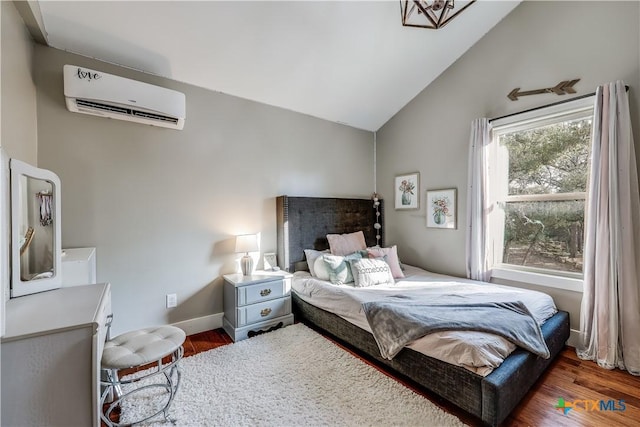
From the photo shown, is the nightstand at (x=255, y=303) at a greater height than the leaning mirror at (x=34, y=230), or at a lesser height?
lesser

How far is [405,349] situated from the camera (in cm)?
179

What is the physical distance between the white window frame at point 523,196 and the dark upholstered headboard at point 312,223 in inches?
61.6

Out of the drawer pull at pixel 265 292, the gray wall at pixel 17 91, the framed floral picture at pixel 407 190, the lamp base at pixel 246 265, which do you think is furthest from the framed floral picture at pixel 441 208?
the gray wall at pixel 17 91

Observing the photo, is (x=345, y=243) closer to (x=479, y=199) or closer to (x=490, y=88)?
(x=479, y=199)

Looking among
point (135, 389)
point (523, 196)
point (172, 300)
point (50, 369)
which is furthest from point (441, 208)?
point (50, 369)

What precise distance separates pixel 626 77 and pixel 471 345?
2474mm

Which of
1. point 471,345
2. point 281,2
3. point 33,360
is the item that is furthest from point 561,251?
point 33,360

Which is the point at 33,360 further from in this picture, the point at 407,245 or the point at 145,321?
the point at 407,245

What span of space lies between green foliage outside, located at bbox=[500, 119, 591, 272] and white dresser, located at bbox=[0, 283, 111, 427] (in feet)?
11.4

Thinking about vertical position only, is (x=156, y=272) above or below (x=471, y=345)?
above

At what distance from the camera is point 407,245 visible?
3754 millimetres

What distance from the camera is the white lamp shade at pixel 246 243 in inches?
107

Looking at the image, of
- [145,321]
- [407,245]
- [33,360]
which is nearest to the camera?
[33,360]

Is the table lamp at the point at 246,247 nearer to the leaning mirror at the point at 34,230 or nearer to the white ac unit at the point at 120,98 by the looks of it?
the white ac unit at the point at 120,98
